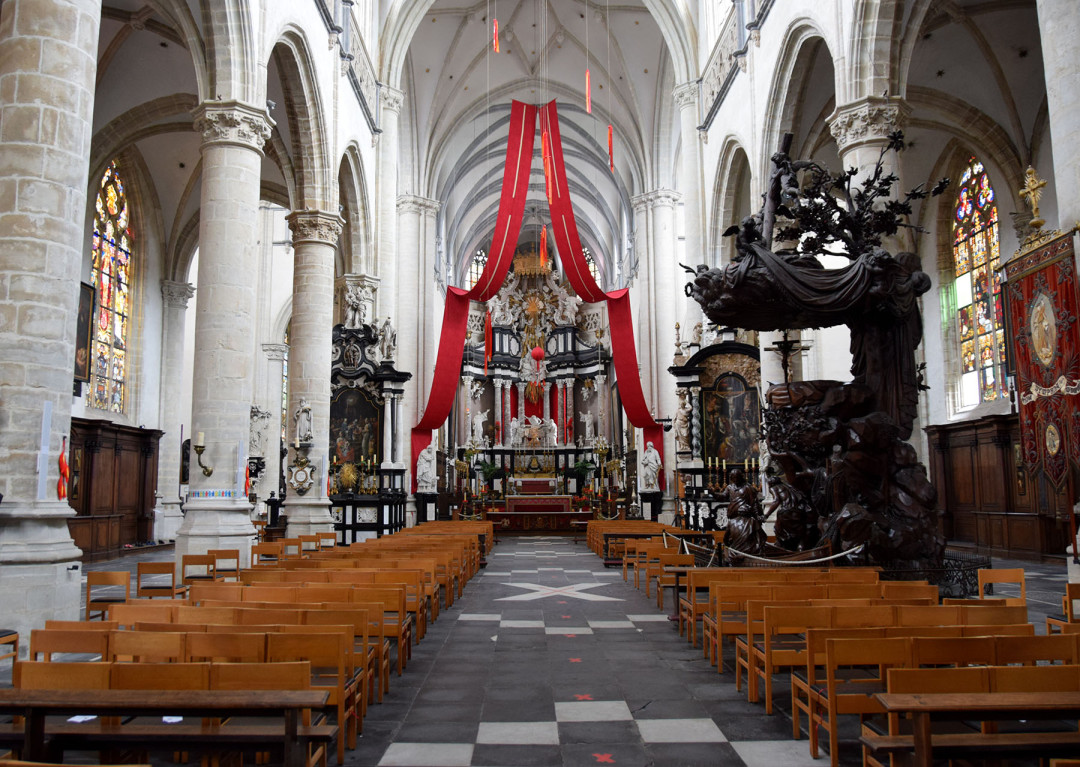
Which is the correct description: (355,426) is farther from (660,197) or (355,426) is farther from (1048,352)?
(1048,352)

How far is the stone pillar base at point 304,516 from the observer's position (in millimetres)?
15578

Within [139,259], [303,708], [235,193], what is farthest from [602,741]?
[139,259]

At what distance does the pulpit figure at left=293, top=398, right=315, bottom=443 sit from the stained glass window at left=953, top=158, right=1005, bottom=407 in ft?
46.3

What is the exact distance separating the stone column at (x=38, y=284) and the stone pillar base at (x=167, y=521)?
1456 cm

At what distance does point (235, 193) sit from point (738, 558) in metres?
8.10

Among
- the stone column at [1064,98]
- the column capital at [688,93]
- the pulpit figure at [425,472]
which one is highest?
the column capital at [688,93]

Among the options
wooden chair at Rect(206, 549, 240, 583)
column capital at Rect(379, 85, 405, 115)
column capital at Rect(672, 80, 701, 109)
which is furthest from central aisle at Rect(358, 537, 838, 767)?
column capital at Rect(379, 85, 405, 115)

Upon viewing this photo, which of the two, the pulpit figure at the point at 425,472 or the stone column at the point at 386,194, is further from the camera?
the pulpit figure at the point at 425,472

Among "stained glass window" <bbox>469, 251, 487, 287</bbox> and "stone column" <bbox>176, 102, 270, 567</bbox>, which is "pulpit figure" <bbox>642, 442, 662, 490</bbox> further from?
"stained glass window" <bbox>469, 251, 487, 287</bbox>

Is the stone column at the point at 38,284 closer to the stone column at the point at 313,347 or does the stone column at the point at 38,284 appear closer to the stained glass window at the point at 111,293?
the stone column at the point at 313,347

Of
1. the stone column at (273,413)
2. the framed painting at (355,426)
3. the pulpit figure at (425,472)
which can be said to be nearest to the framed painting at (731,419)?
the framed painting at (355,426)

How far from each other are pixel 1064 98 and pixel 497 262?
13085 mm

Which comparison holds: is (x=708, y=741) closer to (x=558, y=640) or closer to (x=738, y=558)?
(x=558, y=640)

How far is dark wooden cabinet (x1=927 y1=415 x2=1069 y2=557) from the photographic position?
14.4 meters
